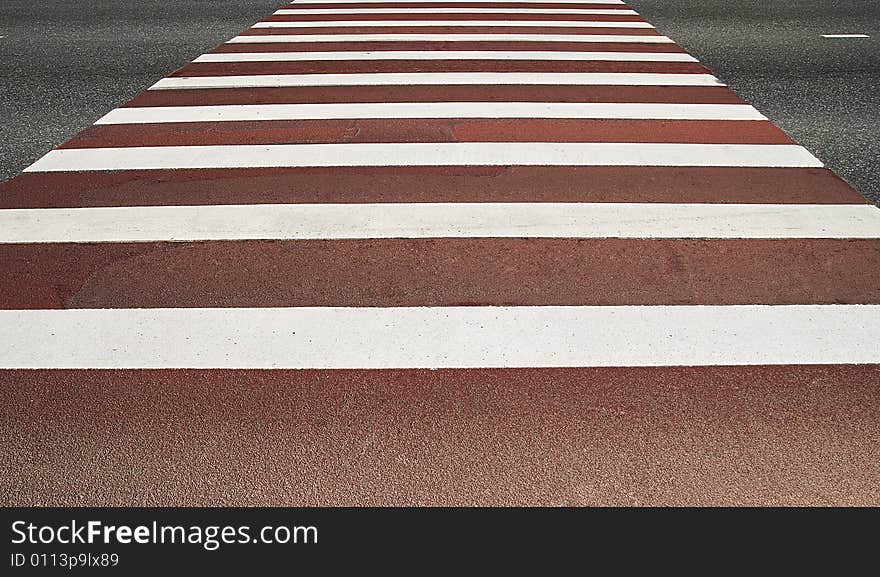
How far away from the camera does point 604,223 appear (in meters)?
4.38

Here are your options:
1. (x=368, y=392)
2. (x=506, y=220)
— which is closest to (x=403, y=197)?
(x=506, y=220)

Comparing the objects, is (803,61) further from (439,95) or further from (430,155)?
(430,155)

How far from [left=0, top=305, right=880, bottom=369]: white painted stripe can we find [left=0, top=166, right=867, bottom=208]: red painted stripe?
133 centimetres

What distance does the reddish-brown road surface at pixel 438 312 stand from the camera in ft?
8.59

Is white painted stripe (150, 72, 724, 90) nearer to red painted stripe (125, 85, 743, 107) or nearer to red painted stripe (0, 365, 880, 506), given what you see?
red painted stripe (125, 85, 743, 107)

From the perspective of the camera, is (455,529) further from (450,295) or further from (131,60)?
(131,60)

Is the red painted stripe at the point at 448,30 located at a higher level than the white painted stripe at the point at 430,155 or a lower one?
higher

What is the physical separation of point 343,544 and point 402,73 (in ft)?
18.9

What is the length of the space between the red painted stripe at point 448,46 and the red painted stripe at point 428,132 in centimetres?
269

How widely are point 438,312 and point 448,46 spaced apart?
5.72 meters

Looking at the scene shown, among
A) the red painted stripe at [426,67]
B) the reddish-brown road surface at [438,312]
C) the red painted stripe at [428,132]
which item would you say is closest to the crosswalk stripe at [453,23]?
the red painted stripe at [426,67]

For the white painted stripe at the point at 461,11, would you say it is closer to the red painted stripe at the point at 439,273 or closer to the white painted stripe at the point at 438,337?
the red painted stripe at the point at 439,273

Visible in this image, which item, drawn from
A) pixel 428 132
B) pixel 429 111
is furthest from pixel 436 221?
pixel 429 111

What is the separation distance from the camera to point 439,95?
6871 mm
